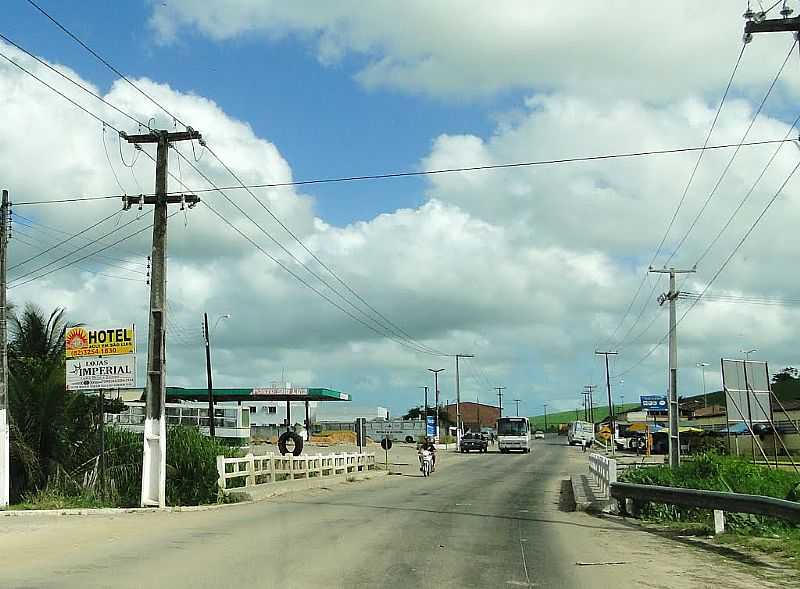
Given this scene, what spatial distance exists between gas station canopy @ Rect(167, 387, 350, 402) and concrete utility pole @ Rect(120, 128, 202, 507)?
50.8 meters

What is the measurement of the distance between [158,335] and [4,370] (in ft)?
13.9

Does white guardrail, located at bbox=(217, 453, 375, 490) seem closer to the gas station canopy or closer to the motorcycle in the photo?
the motorcycle

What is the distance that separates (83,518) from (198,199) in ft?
28.5

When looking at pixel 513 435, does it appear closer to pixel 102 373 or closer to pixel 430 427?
pixel 430 427

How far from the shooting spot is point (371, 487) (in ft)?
111

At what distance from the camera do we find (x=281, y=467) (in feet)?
103

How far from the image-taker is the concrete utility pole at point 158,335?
2177cm

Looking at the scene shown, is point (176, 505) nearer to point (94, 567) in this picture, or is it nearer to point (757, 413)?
point (94, 567)

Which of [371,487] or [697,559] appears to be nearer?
[697,559]

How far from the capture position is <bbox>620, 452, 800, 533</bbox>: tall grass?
62.7 feet

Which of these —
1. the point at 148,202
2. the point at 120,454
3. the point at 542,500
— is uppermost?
the point at 148,202

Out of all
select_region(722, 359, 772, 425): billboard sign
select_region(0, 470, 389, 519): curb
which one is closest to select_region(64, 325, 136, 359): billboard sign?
select_region(0, 470, 389, 519): curb

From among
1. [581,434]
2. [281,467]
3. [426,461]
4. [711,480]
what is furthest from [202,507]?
[581,434]

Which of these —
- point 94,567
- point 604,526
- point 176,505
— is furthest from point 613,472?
point 94,567
